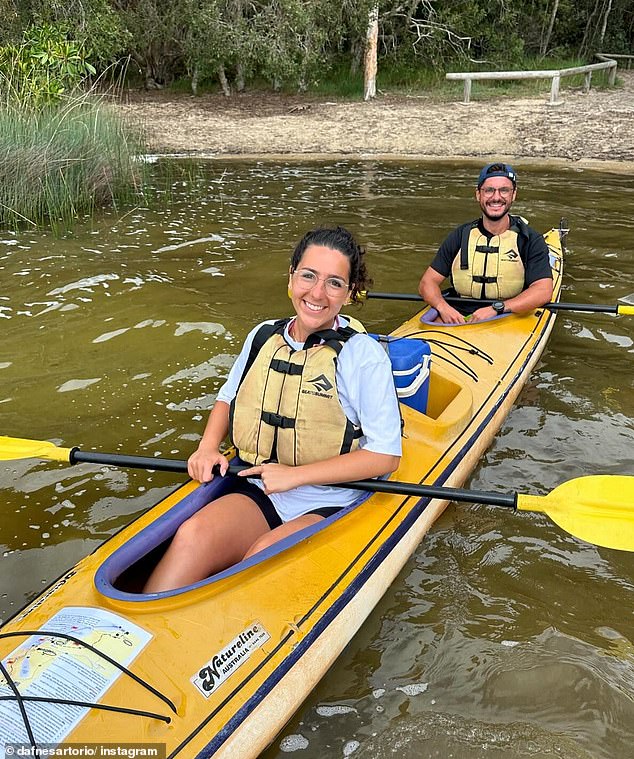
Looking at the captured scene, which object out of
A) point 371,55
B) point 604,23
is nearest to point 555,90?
point 371,55

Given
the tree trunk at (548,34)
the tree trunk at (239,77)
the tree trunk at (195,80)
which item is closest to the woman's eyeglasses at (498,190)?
the tree trunk at (239,77)

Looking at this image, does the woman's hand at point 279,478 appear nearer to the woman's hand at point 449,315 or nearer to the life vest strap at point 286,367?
the life vest strap at point 286,367

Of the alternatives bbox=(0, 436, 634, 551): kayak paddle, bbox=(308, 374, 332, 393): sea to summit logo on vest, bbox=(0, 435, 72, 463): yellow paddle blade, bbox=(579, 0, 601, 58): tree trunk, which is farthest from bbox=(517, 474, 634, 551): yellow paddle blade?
bbox=(579, 0, 601, 58): tree trunk

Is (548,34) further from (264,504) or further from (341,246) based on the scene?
(264,504)

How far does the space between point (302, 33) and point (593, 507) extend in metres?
13.8

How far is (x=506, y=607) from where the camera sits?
2.56 meters

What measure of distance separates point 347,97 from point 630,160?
6.62m

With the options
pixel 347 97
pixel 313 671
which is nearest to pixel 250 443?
pixel 313 671

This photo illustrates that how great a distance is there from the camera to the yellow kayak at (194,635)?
5.52ft

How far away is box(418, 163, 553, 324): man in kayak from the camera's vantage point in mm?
4188

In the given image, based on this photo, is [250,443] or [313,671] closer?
[313,671]

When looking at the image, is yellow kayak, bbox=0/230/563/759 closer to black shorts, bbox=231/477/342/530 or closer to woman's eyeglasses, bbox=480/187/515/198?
black shorts, bbox=231/477/342/530

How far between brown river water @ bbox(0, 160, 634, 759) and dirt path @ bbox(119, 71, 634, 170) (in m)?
3.99

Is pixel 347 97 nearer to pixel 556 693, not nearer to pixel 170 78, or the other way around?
pixel 170 78
